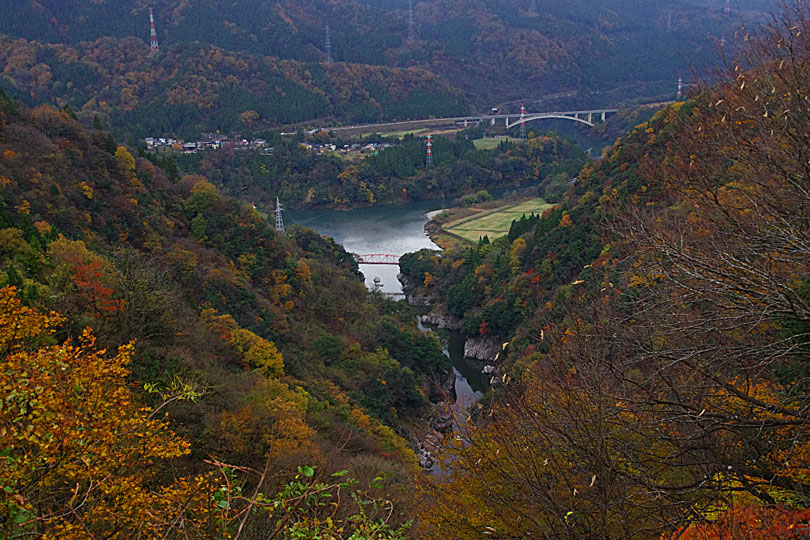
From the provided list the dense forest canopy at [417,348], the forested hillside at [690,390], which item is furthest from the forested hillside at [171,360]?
the forested hillside at [690,390]

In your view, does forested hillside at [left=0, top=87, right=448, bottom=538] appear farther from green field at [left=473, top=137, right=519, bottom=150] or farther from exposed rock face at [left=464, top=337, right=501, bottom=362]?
green field at [left=473, top=137, right=519, bottom=150]

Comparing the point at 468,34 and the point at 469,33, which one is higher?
the point at 469,33

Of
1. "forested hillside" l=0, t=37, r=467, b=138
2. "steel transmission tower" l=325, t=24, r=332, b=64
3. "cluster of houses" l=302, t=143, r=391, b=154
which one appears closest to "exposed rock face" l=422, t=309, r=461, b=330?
"cluster of houses" l=302, t=143, r=391, b=154

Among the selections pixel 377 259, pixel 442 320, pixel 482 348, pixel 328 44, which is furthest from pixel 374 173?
pixel 328 44

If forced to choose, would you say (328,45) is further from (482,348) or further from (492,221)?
(482,348)

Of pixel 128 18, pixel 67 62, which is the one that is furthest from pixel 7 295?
pixel 128 18

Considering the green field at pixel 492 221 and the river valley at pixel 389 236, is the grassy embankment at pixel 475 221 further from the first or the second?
A: the river valley at pixel 389 236
